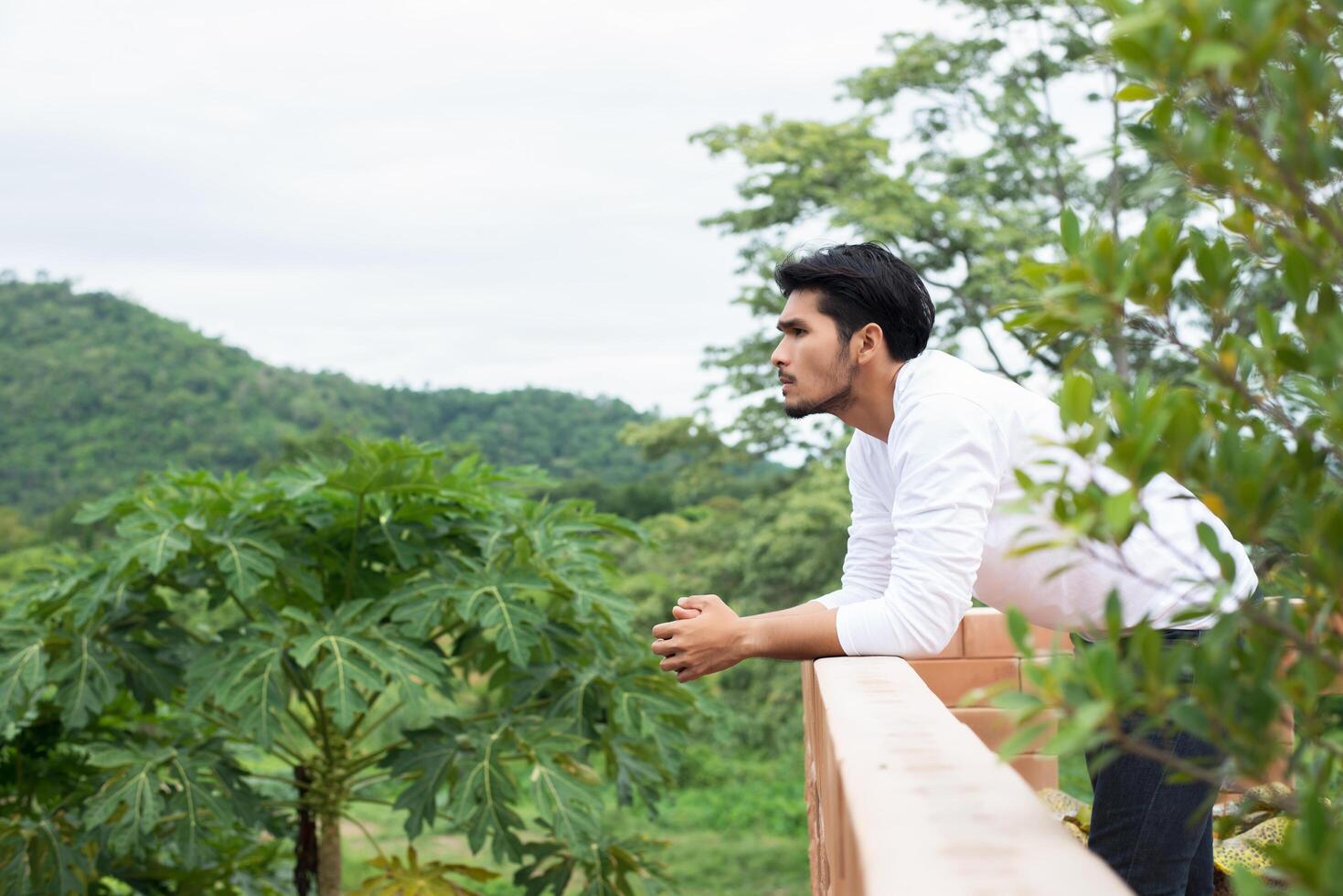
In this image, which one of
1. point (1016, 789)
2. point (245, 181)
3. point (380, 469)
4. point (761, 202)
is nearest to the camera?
point (1016, 789)

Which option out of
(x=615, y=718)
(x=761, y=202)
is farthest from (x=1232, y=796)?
(x=761, y=202)

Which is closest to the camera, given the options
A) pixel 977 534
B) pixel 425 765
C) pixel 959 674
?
pixel 977 534

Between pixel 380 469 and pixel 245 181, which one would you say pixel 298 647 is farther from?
pixel 245 181

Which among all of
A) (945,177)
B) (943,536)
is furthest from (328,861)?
(945,177)

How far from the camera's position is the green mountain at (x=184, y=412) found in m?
27.9

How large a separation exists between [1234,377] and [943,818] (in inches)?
14.1

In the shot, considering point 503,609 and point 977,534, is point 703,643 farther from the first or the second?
point 503,609

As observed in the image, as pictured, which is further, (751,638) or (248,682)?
(248,682)

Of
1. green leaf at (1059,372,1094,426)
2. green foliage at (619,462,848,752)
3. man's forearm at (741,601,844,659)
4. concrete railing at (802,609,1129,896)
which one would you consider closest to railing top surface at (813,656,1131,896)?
concrete railing at (802,609,1129,896)

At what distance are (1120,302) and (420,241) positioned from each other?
124 ft

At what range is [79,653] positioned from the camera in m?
3.63

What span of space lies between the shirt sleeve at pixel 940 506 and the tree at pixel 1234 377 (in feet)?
2.87

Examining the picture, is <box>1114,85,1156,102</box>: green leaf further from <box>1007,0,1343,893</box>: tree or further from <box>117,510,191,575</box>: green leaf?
<box>117,510,191,575</box>: green leaf

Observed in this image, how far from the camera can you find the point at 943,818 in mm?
934
